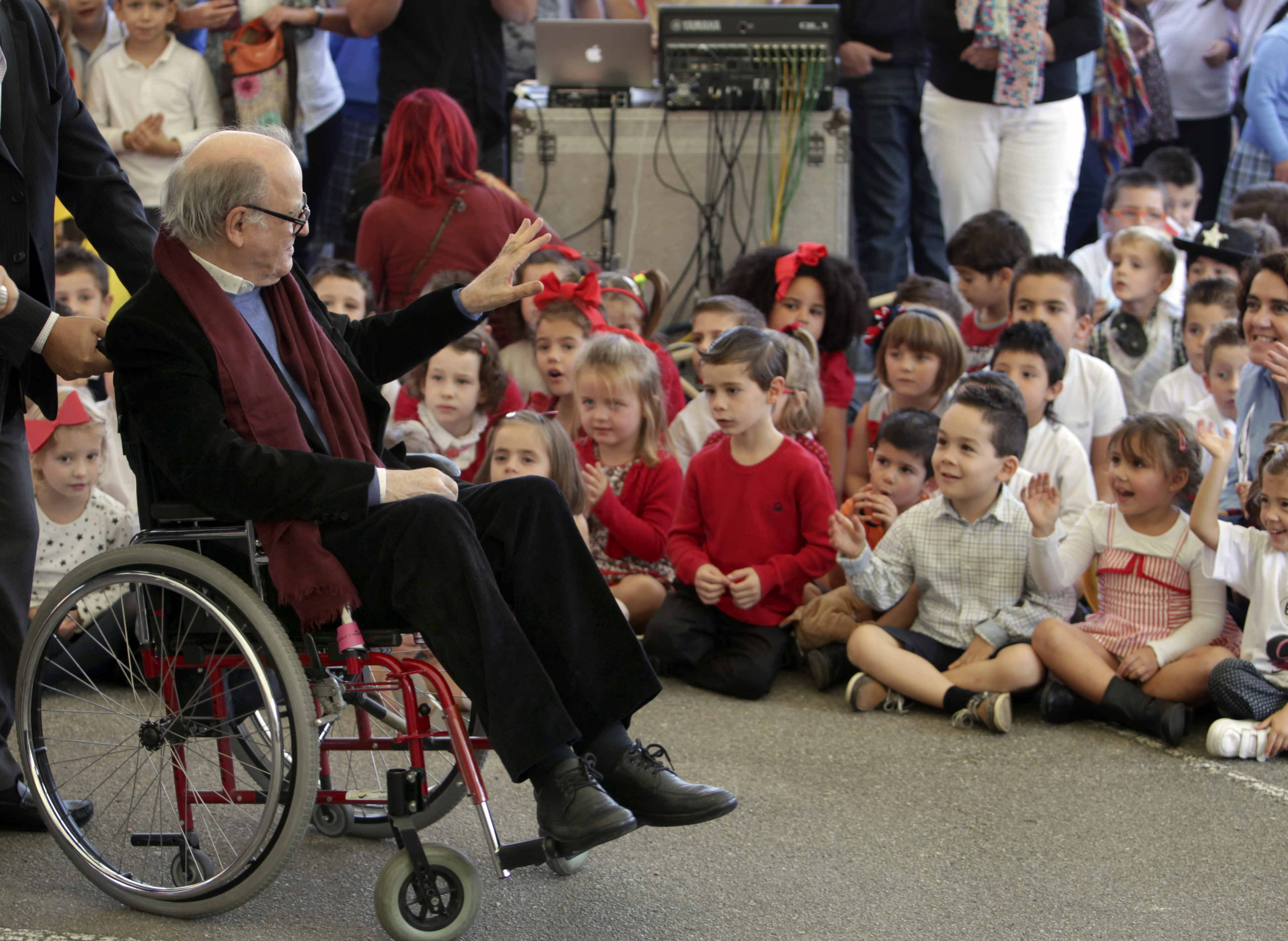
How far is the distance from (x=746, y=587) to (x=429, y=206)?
2123 millimetres

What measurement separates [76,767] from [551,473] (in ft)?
4.32

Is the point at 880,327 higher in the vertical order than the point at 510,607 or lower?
higher

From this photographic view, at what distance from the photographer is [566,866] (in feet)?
8.68

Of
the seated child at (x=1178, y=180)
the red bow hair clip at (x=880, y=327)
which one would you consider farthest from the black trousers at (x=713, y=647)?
the seated child at (x=1178, y=180)

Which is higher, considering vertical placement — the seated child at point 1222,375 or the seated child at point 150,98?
the seated child at point 150,98

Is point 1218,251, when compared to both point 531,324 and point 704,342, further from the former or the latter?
point 531,324

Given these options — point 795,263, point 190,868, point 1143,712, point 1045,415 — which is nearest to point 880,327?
point 795,263

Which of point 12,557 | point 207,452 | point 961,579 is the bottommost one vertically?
point 961,579

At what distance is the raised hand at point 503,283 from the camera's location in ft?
8.93

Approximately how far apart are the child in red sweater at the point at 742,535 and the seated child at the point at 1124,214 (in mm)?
2184

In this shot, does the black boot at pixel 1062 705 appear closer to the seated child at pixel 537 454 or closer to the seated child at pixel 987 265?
the seated child at pixel 537 454

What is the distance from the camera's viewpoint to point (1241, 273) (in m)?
3.84

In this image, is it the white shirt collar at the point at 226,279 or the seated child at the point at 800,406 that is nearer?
the white shirt collar at the point at 226,279

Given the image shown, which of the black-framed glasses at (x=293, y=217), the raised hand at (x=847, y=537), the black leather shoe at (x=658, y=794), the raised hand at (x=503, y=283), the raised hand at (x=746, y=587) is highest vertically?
the black-framed glasses at (x=293, y=217)
